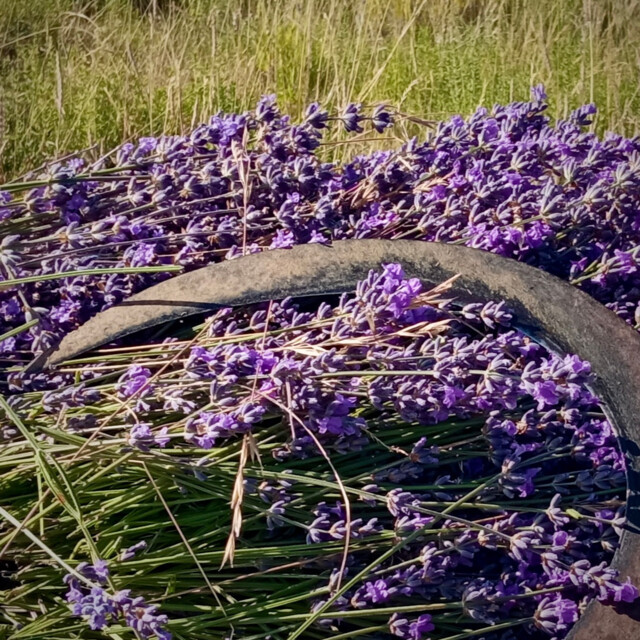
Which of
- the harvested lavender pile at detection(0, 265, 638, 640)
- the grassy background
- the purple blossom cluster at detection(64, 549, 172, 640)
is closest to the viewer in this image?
the purple blossom cluster at detection(64, 549, 172, 640)

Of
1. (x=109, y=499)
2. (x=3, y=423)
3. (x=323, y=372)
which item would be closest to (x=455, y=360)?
(x=323, y=372)

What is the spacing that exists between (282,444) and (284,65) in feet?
8.49

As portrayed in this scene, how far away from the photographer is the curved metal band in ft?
3.76

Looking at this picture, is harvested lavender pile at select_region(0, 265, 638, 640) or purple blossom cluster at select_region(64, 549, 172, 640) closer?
purple blossom cluster at select_region(64, 549, 172, 640)

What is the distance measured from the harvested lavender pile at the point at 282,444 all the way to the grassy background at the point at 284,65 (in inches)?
59.0

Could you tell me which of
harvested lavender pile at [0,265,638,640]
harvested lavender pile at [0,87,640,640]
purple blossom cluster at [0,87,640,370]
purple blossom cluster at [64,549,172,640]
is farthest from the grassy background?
purple blossom cluster at [64,549,172,640]

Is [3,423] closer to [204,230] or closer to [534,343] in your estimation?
[204,230]

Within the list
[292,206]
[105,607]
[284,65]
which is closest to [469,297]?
[292,206]

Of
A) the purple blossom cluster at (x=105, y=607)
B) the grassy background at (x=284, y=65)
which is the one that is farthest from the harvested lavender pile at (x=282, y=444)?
the grassy background at (x=284, y=65)

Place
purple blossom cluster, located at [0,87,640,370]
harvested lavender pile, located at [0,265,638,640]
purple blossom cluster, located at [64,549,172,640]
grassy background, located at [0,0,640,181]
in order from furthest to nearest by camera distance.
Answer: grassy background, located at [0,0,640,181], purple blossom cluster, located at [0,87,640,370], harvested lavender pile, located at [0,265,638,640], purple blossom cluster, located at [64,549,172,640]

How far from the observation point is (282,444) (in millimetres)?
1084

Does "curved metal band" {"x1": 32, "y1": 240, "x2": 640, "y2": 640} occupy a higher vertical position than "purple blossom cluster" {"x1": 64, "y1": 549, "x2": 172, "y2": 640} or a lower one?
higher

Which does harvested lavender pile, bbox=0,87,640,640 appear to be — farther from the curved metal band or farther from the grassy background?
the grassy background

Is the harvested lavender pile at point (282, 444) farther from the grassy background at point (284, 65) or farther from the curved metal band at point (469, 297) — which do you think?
the grassy background at point (284, 65)
